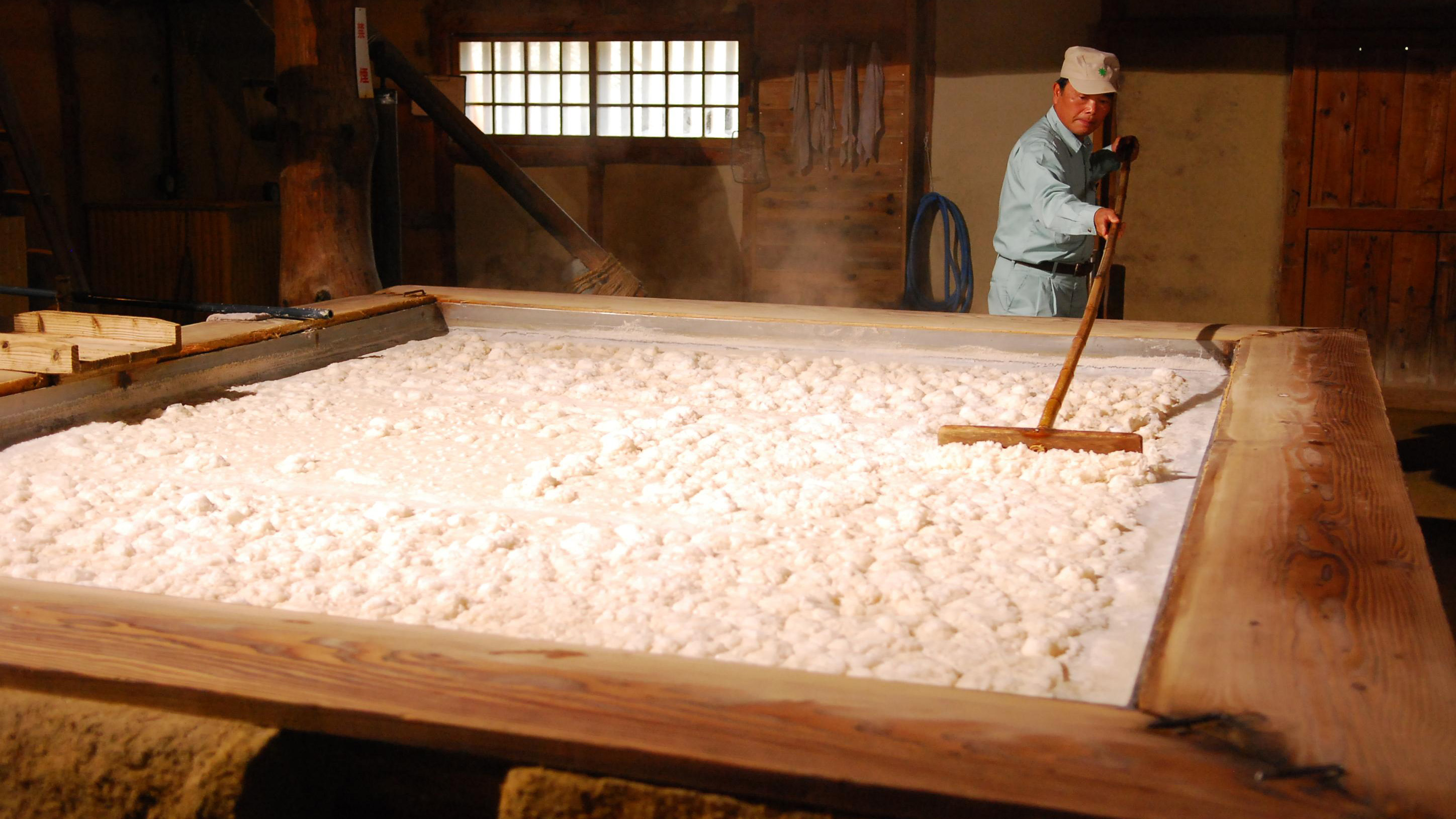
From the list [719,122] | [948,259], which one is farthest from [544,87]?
[948,259]

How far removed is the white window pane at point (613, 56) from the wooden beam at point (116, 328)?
4.74m

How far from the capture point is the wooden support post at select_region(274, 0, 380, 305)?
155 inches

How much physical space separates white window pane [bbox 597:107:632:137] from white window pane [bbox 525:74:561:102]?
267mm

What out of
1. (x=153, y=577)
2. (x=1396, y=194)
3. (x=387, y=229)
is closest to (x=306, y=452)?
(x=153, y=577)

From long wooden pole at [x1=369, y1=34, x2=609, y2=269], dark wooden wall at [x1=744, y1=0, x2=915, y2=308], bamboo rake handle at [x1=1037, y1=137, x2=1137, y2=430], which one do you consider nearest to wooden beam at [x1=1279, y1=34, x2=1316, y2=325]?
dark wooden wall at [x1=744, y1=0, x2=915, y2=308]

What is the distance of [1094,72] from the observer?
3432 millimetres

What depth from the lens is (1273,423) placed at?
1.82 meters

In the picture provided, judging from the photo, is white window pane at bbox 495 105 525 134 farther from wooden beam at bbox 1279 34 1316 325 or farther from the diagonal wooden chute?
wooden beam at bbox 1279 34 1316 325

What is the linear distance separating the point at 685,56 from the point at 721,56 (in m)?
0.20

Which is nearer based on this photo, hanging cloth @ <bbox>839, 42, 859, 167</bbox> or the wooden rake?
the wooden rake

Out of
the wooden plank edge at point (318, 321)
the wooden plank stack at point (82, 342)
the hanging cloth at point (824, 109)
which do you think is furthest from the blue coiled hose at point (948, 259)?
the wooden plank stack at point (82, 342)

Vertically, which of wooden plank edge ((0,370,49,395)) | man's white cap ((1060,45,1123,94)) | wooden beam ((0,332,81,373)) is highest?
man's white cap ((1060,45,1123,94))

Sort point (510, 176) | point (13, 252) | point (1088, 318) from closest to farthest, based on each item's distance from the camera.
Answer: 1. point (1088, 318)
2. point (13, 252)
3. point (510, 176)

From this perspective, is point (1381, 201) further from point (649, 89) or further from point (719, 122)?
point (649, 89)
